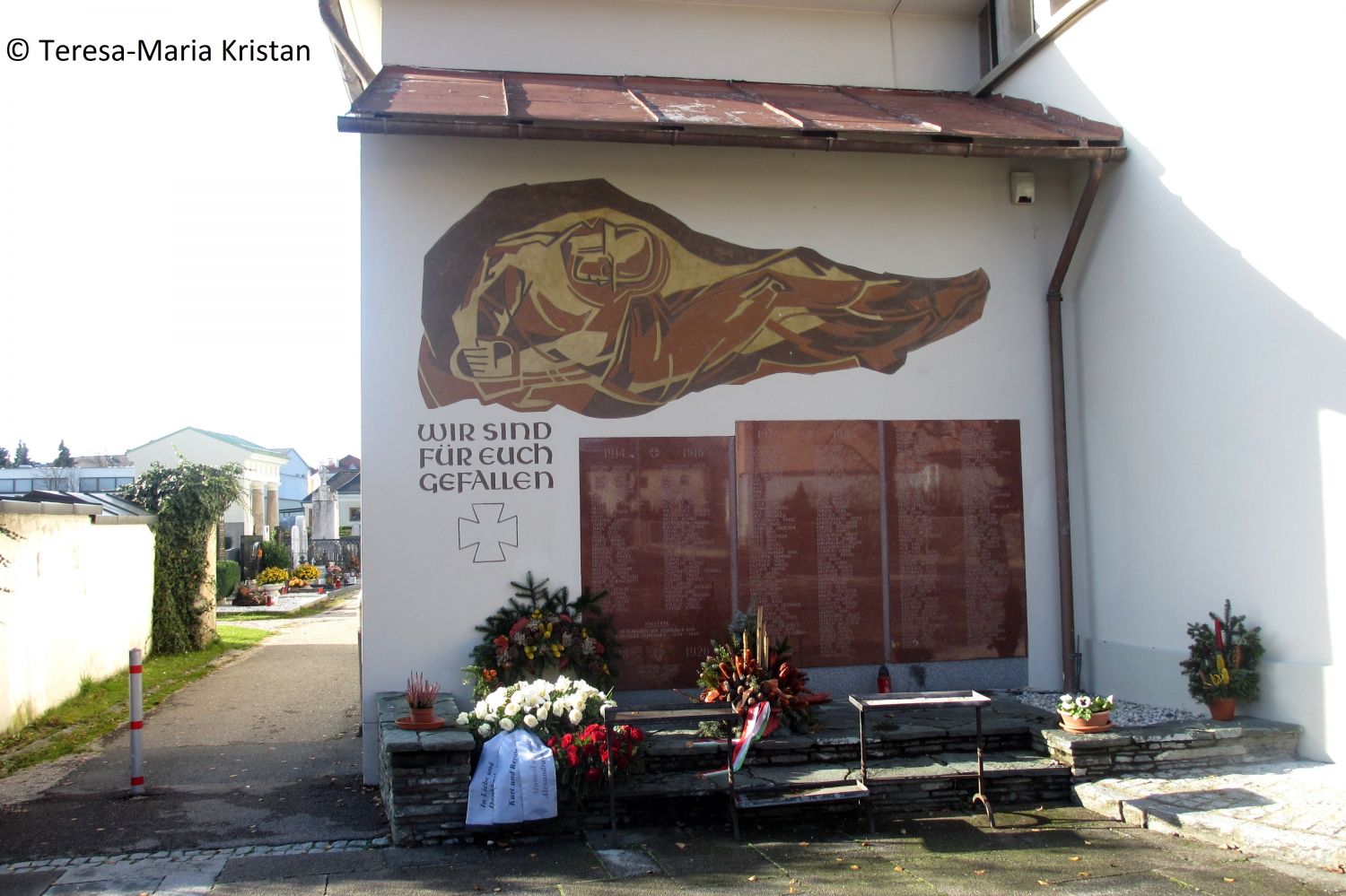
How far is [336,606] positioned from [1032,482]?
878 inches

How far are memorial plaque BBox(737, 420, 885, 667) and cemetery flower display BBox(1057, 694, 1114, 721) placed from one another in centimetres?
195

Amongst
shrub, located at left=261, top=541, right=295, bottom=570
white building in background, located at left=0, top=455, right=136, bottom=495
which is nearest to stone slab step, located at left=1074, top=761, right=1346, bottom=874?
shrub, located at left=261, top=541, right=295, bottom=570

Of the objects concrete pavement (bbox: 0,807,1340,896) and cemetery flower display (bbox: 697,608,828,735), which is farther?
cemetery flower display (bbox: 697,608,828,735)

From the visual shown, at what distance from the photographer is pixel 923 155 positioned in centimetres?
980

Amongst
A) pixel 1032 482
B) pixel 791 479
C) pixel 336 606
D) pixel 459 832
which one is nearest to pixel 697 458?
pixel 791 479

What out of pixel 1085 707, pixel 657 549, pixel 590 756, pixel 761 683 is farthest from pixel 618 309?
pixel 1085 707

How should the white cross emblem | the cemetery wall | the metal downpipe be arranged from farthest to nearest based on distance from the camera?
the cemetery wall, the metal downpipe, the white cross emblem

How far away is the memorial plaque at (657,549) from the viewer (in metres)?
9.12

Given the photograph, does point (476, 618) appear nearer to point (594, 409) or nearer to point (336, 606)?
point (594, 409)

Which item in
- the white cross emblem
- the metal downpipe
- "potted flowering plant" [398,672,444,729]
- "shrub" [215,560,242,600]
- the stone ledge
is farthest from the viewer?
"shrub" [215,560,242,600]

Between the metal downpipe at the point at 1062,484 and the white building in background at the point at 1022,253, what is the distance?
69 mm

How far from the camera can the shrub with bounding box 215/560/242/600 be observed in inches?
1045

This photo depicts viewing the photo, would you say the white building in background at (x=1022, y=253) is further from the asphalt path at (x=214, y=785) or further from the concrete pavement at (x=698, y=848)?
the concrete pavement at (x=698, y=848)

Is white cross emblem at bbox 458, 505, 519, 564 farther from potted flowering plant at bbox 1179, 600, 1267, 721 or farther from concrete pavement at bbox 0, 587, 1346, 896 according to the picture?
potted flowering plant at bbox 1179, 600, 1267, 721
